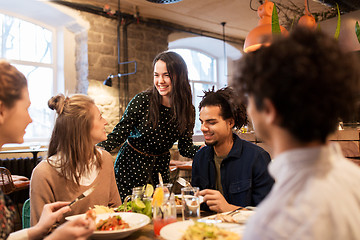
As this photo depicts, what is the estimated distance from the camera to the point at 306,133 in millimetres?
667

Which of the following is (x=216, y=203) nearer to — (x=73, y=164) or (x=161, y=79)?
(x=73, y=164)

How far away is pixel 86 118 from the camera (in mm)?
1777

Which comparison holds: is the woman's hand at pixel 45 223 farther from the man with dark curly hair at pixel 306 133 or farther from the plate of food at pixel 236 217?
the man with dark curly hair at pixel 306 133

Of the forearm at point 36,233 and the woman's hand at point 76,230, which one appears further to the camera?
the forearm at point 36,233

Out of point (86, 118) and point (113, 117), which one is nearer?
point (86, 118)

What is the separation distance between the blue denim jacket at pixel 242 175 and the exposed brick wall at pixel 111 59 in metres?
4.24

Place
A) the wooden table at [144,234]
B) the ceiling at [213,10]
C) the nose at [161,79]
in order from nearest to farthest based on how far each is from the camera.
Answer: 1. the wooden table at [144,234]
2. the nose at [161,79]
3. the ceiling at [213,10]

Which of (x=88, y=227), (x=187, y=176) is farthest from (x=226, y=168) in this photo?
(x=187, y=176)

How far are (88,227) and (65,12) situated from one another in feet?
17.5

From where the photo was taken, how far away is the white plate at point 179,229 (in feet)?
3.74

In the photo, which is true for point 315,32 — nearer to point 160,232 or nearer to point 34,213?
point 160,232

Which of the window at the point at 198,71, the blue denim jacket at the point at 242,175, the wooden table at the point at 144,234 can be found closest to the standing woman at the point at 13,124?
the wooden table at the point at 144,234

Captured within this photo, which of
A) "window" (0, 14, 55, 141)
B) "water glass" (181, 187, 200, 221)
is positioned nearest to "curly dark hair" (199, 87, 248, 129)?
"water glass" (181, 187, 200, 221)

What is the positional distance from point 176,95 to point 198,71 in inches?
274
